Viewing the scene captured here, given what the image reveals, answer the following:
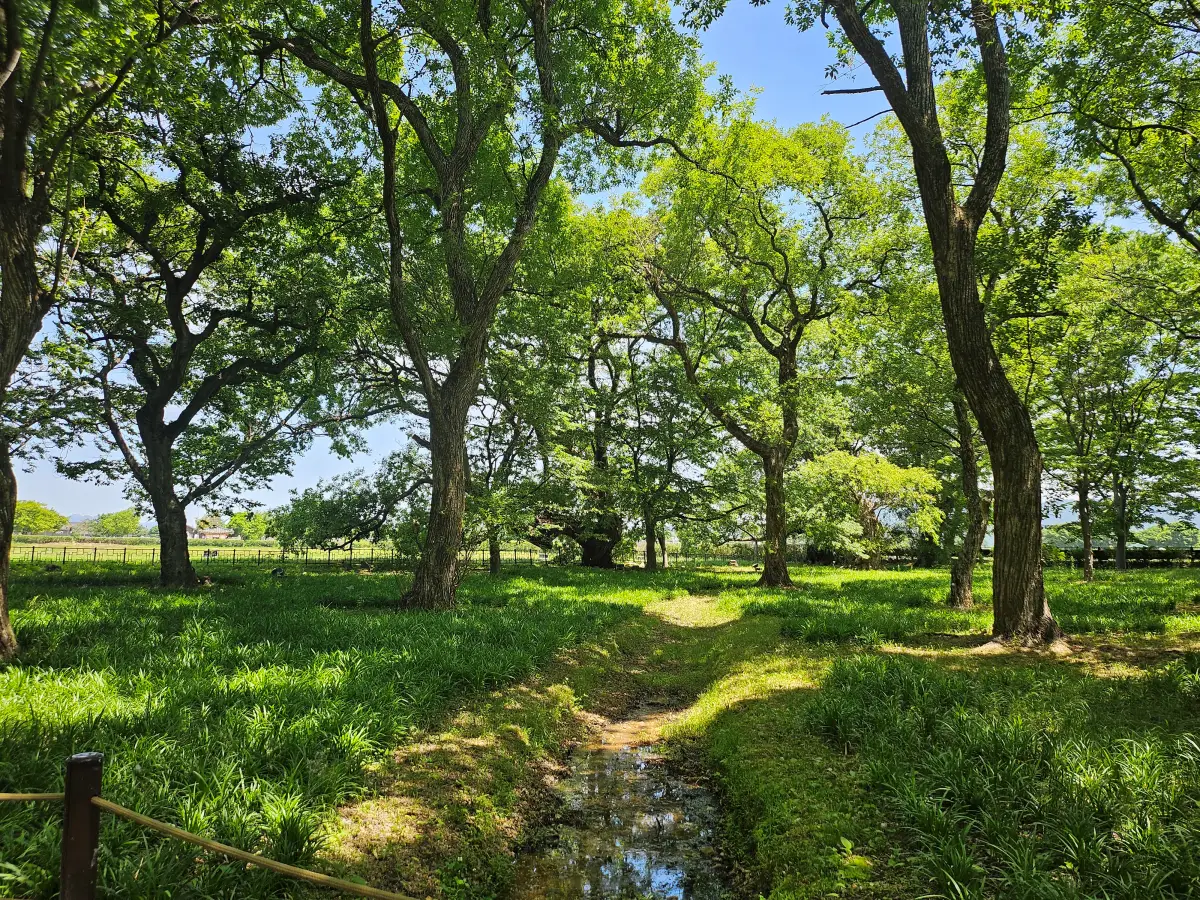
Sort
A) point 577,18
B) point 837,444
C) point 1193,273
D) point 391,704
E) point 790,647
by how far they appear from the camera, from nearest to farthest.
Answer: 1. point 391,704
2. point 790,647
3. point 577,18
4. point 1193,273
5. point 837,444

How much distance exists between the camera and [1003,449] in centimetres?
767

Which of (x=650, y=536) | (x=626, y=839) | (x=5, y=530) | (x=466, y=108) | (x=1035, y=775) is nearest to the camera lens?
(x=1035, y=775)

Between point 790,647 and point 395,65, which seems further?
point 395,65

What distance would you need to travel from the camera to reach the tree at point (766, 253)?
48.9ft

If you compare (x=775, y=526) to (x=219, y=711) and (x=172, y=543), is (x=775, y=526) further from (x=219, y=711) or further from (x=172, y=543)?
(x=172, y=543)

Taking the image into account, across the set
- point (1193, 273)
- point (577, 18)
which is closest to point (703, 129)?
point (577, 18)

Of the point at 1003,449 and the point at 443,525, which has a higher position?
the point at 1003,449

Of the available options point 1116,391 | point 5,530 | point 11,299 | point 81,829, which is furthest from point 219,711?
point 1116,391

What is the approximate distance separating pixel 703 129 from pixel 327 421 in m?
13.3

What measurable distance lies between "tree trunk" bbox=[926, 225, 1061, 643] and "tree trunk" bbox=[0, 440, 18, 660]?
11.7 meters

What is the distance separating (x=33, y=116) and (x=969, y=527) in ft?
52.3

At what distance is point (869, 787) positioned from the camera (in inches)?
163

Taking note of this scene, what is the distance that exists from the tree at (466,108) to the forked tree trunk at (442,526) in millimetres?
19

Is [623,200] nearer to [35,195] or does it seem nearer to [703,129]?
[703,129]
